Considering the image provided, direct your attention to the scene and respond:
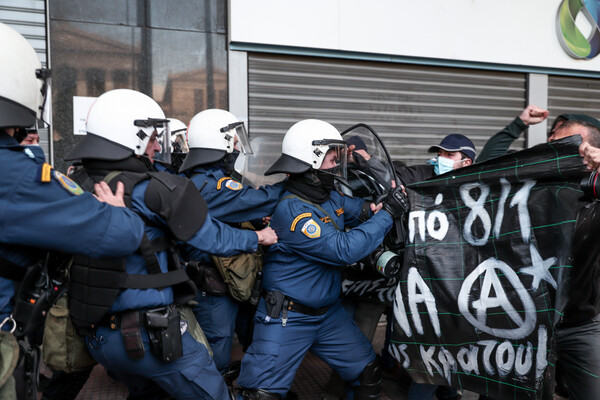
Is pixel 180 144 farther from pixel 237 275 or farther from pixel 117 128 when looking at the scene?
pixel 117 128

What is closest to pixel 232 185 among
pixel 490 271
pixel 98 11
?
pixel 490 271

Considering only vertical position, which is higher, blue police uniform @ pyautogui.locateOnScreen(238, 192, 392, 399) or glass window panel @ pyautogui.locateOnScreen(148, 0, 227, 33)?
glass window panel @ pyautogui.locateOnScreen(148, 0, 227, 33)

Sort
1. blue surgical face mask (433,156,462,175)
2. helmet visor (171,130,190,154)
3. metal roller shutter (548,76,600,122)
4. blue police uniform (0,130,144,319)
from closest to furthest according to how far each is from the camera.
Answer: blue police uniform (0,130,144,319), blue surgical face mask (433,156,462,175), helmet visor (171,130,190,154), metal roller shutter (548,76,600,122)

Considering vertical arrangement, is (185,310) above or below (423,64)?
below

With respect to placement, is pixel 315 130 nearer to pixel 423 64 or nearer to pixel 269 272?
pixel 269 272

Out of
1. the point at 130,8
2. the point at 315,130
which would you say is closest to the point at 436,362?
the point at 315,130

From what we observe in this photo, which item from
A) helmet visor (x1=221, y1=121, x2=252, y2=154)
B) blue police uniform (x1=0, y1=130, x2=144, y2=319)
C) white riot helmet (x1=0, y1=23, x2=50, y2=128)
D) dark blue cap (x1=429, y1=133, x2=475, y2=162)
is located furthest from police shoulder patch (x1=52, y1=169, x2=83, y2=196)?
dark blue cap (x1=429, y1=133, x2=475, y2=162)

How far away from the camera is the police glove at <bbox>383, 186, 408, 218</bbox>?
9.48 ft

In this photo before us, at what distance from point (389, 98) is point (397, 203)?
4.00m

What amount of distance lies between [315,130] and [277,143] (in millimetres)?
943

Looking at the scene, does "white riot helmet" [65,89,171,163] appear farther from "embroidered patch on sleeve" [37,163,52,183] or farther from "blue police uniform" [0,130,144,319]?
"embroidered patch on sleeve" [37,163,52,183]

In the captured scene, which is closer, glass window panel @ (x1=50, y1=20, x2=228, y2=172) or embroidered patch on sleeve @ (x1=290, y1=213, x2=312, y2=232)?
embroidered patch on sleeve @ (x1=290, y1=213, x2=312, y2=232)

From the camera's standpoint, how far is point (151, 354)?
220 centimetres

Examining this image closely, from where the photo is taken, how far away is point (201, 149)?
364 centimetres
